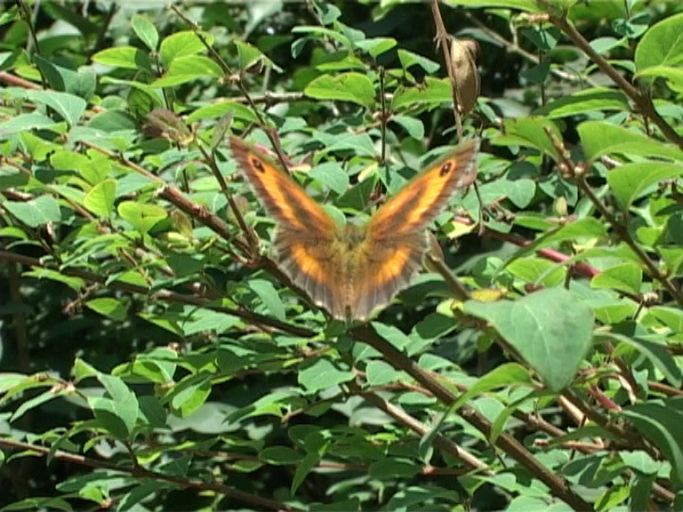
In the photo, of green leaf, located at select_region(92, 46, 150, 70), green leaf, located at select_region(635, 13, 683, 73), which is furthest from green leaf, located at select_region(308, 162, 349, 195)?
green leaf, located at select_region(635, 13, 683, 73)

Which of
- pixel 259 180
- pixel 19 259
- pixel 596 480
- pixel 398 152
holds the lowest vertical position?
pixel 596 480

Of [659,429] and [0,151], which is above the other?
[0,151]

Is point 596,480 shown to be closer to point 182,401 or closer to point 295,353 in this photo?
point 295,353

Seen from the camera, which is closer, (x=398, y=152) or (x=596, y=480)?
(x=596, y=480)

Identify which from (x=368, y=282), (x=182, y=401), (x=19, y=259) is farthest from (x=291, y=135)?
(x=368, y=282)

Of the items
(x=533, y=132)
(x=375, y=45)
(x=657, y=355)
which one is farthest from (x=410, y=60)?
(x=657, y=355)

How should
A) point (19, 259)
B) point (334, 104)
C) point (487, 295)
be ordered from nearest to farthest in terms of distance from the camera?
point (487, 295), point (19, 259), point (334, 104)

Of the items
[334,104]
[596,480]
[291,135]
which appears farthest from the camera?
[334,104]

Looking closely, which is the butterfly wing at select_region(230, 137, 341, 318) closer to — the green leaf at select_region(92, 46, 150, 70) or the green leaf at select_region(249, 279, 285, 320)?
the green leaf at select_region(249, 279, 285, 320)

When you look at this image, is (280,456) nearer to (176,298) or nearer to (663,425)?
(176,298)
